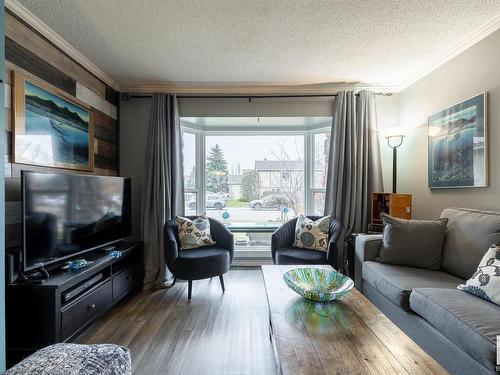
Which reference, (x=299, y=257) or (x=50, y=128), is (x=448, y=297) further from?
(x=50, y=128)

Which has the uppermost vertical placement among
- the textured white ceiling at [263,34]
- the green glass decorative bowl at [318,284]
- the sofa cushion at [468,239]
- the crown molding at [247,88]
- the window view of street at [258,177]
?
the textured white ceiling at [263,34]

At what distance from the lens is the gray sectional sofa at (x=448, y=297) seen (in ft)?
4.08

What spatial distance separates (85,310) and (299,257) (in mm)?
1899

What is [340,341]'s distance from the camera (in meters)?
1.16

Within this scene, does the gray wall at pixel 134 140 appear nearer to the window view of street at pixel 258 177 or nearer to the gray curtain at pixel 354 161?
the window view of street at pixel 258 177

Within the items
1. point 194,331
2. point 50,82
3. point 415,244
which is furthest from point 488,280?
point 50,82

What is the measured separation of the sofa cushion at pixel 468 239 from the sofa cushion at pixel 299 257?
1.03m

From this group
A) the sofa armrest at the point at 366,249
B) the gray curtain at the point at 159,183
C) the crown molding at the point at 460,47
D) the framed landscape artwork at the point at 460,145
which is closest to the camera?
the crown molding at the point at 460,47

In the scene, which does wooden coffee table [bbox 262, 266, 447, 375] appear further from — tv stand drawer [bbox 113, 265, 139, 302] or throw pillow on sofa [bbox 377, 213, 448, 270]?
tv stand drawer [bbox 113, 265, 139, 302]

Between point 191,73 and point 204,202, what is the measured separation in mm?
1727

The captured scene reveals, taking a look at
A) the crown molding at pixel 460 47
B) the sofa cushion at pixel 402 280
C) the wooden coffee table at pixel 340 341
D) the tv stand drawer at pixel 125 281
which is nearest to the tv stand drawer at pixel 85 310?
the tv stand drawer at pixel 125 281

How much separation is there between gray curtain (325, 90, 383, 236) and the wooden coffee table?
5.56ft

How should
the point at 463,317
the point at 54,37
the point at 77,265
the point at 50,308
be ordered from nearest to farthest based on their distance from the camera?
the point at 463,317, the point at 50,308, the point at 77,265, the point at 54,37

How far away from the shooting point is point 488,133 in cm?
208
